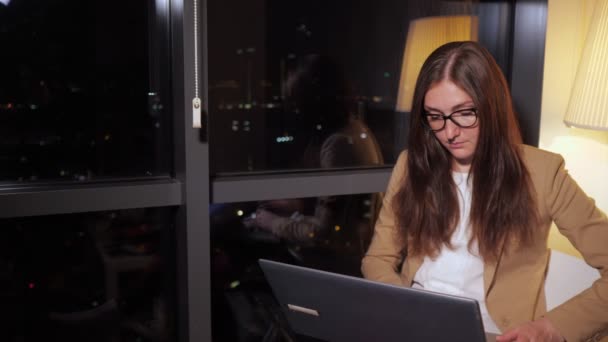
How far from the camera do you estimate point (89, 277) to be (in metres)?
1.78

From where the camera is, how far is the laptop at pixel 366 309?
3.32 feet

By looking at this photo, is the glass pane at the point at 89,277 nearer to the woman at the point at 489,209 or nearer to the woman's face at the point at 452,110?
the woman at the point at 489,209

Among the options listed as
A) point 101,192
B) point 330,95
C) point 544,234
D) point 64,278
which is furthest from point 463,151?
point 64,278

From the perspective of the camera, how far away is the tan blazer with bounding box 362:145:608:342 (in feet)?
4.52

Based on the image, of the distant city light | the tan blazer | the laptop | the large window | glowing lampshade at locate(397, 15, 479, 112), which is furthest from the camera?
glowing lampshade at locate(397, 15, 479, 112)

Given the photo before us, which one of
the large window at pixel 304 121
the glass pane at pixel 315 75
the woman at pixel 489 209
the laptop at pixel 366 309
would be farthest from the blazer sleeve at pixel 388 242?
the laptop at pixel 366 309

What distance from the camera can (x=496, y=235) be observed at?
1.48 metres

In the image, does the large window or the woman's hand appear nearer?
the woman's hand

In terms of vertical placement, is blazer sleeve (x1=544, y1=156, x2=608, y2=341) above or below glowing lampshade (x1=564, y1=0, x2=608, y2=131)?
below

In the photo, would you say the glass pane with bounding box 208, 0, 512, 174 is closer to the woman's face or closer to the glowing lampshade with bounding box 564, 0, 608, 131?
the glowing lampshade with bounding box 564, 0, 608, 131

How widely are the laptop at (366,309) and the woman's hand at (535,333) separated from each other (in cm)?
30

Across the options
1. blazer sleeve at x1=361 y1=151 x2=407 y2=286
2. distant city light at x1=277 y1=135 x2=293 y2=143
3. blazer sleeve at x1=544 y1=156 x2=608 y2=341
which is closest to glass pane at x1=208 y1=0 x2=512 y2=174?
distant city light at x1=277 y1=135 x2=293 y2=143

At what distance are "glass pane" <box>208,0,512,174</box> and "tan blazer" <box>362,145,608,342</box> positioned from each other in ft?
1.85

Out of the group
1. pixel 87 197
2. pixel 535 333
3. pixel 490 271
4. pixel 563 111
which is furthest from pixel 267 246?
pixel 563 111
